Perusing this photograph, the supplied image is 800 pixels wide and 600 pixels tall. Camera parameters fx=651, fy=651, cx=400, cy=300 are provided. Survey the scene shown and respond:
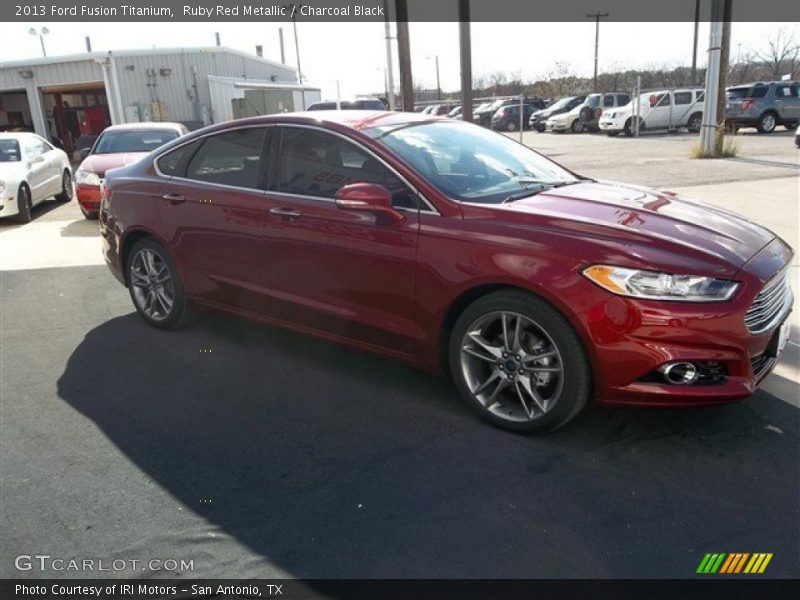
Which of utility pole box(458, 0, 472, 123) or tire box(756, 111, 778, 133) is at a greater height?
utility pole box(458, 0, 472, 123)

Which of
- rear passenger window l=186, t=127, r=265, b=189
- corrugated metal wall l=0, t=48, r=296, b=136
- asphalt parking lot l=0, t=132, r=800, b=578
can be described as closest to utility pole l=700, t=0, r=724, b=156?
asphalt parking lot l=0, t=132, r=800, b=578

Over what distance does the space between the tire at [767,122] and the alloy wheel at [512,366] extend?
83.4 feet

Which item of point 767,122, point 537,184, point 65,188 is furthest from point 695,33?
point 537,184

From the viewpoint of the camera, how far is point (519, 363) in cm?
334

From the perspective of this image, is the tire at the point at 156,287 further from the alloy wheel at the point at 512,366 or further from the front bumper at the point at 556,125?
the front bumper at the point at 556,125

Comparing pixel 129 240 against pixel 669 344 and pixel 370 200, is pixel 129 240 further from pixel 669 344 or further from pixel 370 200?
pixel 669 344

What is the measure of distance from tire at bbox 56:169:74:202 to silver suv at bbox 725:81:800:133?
22107mm

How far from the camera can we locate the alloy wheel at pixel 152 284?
5.10m

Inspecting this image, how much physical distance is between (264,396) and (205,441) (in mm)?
586

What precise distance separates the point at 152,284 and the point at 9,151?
8803 millimetres

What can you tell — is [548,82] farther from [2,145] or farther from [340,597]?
[340,597]

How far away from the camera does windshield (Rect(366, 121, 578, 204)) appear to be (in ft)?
12.2

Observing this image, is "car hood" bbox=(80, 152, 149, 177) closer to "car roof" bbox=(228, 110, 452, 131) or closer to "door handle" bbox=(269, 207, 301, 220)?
"car roof" bbox=(228, 110, 452, 131)

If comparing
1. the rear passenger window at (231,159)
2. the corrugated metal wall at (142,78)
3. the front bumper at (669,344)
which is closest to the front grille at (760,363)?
the front bumper at (669,344)
